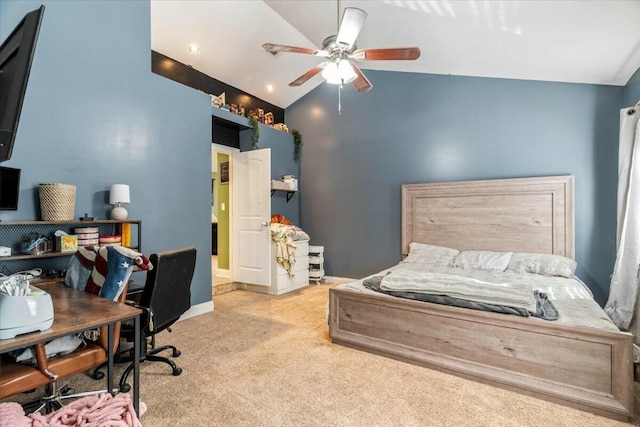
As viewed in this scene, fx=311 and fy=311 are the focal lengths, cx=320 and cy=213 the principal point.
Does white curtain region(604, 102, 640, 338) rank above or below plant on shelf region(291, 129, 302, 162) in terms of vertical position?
below

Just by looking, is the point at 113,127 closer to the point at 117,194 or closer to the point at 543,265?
the point at 117,194

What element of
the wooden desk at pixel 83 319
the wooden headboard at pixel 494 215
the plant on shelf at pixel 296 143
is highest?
the plant on shelf at pixel 296 143

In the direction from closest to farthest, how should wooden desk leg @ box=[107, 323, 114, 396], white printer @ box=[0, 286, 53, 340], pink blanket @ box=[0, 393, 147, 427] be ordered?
pink blanket @ box=[0, 393, 147, 427] → white printer @ box=[0, 286, 53, 340] → wooden desk leg @ box=[107, 323, 114, 396]

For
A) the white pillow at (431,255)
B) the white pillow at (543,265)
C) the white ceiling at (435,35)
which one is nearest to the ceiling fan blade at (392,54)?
the white ceiling at (435,35)

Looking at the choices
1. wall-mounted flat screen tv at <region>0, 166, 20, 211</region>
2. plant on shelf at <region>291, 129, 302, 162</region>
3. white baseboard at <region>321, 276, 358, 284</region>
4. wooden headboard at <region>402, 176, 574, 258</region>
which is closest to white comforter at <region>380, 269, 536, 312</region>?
wooden headboard at <region>402, 176, 574, 258</region>

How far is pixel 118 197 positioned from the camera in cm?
269

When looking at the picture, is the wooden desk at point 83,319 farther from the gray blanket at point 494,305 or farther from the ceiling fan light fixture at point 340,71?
the ceiling fan light fixture at point 340,71

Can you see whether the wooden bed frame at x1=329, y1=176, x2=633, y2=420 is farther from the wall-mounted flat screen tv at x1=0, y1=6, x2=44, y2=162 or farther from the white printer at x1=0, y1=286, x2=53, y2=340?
the wall-mounted flat screen tv at x1=0, y1=6, x2=44, y2=162

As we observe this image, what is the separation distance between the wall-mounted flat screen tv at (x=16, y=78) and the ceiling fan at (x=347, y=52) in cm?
A: 178

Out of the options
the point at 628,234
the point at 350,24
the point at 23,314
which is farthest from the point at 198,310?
the point at 628,234

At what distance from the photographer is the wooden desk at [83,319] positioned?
120cm

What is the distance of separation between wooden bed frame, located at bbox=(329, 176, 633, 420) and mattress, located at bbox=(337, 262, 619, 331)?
0.11m

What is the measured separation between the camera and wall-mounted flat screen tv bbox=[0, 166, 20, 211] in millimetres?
2158

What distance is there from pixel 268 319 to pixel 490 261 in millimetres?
2555
